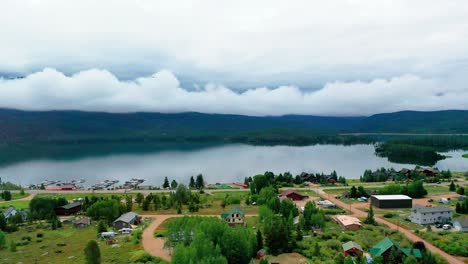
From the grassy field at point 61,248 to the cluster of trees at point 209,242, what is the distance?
4272 millimetres

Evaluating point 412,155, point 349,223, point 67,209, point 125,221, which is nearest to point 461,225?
point 349,223

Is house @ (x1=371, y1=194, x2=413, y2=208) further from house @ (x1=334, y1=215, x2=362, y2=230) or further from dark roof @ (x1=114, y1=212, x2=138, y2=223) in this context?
dark roof @ (x1=114, y1=212, x2=138, y2=223)

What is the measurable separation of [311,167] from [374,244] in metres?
70.9

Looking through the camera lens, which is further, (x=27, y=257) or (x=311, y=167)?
(x=311, y=167)

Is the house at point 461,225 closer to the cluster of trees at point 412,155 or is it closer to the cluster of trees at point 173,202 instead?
the cluster of trees at point 173,202

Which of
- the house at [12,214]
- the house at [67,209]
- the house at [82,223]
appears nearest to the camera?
the house at [82,223]

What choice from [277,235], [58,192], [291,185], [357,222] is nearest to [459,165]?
[291,185]

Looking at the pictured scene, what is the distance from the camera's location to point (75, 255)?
27.8 metres

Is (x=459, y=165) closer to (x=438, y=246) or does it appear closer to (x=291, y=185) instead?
(x=291, y=185)

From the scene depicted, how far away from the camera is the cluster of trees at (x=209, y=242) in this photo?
A: 20078mm

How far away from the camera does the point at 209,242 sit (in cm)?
2170

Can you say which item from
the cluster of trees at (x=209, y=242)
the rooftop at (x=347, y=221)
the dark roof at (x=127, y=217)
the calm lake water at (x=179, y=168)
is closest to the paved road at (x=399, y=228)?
the rooftop at (x=347, y=221)

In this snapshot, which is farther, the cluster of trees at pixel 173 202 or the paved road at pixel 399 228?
the cluster of trees at pixel 173 202

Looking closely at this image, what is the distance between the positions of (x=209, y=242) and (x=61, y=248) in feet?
50.9
